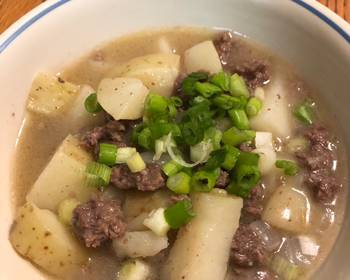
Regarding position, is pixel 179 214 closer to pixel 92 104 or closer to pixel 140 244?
pixel 140 244

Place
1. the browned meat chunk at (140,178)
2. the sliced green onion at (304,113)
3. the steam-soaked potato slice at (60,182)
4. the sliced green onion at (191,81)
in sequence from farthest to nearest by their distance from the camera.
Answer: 1. the sliced green onion at (304,113)
2. the sliced green onion at (191,81)
3. the steam-soaked potato slice at (60,182)
4. the browned meat chunk at (140,178)

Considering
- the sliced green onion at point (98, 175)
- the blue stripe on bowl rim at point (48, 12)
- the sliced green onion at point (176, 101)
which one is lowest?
the sliced green onion at point (98, 175)

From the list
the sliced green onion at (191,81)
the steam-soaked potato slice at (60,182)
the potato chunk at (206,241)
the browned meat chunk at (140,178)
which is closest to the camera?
the potato chunk at (206,241)

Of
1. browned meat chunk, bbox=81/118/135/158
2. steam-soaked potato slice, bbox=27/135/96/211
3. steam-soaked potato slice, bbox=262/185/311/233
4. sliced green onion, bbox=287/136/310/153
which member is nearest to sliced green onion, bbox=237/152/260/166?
steam-soaked potato slice, bbox=262/185/311/233

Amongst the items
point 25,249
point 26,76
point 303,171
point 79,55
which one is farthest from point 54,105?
point 303,171

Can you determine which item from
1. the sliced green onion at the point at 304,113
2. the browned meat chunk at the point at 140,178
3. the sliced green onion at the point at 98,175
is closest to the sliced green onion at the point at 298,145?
the sliced green onion at the point at 304,113

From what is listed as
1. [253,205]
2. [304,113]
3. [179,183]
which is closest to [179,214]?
[179,183]

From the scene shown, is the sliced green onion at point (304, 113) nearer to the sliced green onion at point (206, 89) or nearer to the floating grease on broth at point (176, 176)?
the floating grease on broth at point (176, 176)
